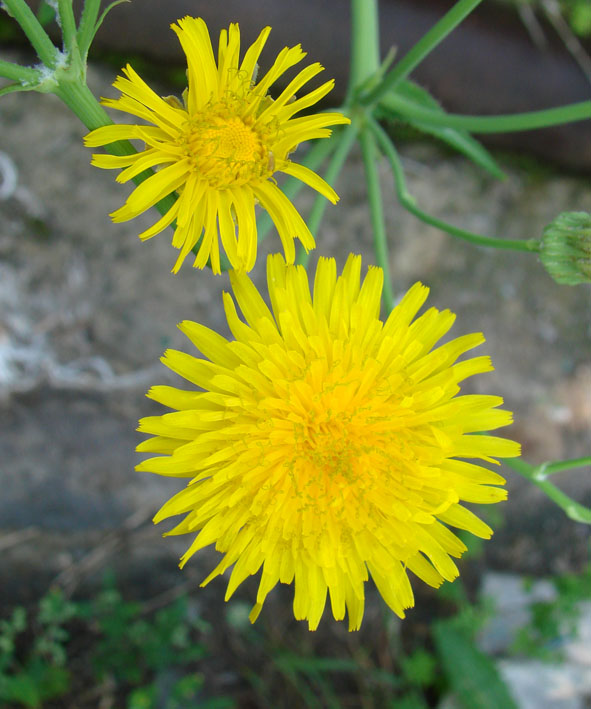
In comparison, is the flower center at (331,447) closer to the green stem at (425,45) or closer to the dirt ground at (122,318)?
the green stem at (425,45)

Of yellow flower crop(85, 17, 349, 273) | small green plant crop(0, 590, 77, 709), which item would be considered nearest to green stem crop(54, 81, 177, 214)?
yellow flower crop(85, 17, 349, 273)

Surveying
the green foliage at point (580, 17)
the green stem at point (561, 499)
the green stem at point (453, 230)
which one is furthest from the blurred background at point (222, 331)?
the green stem at point (561, 499)

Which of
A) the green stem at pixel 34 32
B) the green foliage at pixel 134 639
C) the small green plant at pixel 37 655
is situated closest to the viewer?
the green stem at pixel 34 32

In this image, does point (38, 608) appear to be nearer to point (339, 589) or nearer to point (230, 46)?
point (339, 589)

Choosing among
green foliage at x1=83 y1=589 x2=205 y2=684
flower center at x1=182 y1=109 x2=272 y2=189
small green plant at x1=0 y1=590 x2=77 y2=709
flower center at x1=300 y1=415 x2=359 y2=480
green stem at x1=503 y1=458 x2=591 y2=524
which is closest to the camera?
flower center at x1=182 y1=109 x2=272 y2=189

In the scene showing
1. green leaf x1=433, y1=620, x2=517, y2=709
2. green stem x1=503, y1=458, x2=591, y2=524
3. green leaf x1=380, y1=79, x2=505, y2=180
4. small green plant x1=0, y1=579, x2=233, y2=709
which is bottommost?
green leaf x1=433, y1=620, x2=517, y2=709

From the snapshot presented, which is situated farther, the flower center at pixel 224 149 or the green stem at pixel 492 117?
the green stem at pixel 492 117

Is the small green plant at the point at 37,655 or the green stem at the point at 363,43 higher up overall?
the green stem at the point at 363,43

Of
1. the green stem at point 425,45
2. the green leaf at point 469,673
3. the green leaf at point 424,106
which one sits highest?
the green leaf at point 424,106

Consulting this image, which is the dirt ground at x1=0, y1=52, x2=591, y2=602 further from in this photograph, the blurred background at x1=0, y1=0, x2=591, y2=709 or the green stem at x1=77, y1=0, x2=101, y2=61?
the green stem at x1=77, y1=0, x2=101, y2=61

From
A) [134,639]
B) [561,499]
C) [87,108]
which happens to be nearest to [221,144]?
[87,108]
